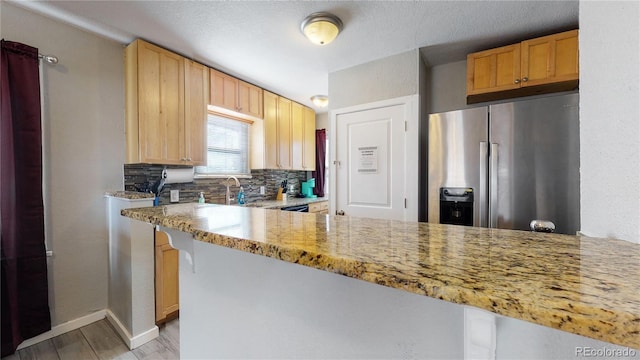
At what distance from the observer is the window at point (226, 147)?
3031mm

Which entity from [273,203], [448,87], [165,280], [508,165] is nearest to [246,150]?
[273,203]

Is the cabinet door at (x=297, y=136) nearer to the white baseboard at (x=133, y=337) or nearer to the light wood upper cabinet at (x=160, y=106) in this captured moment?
the light wood upper cabinet at (x=160, y=106)

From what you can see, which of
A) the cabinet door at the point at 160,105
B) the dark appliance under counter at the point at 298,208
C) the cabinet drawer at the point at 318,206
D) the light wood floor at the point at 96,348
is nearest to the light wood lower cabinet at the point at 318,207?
the cabinet drawer at the point at 318,206

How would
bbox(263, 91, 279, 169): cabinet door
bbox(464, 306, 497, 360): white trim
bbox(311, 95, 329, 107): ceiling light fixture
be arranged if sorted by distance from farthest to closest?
bbox(311, 95, 329, 107): ceiling light fixture
bbox(263, 91, 279, 169): cabinet door
bbox(464, 306, 497, 360): white trim

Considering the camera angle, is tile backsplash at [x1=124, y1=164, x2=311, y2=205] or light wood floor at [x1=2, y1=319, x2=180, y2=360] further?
tile backsplash at [x1=124, y1=164, x2=311, y2=205]

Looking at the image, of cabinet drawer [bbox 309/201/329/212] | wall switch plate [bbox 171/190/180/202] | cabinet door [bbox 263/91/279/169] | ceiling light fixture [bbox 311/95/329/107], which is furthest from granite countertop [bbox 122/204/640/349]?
ceiling light fixture [bbox 311/95/329/107]

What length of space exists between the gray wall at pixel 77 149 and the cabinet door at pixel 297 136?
2094 millimetres

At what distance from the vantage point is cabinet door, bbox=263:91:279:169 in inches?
133

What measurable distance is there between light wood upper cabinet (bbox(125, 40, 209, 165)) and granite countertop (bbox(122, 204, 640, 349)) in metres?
1.93

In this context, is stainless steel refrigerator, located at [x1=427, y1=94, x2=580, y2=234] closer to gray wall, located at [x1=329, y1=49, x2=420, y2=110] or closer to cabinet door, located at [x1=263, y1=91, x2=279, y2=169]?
gray wall, located at [x1=329, y1=49, x2=420, y2=110]

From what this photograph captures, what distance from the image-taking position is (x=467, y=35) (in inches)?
83.0

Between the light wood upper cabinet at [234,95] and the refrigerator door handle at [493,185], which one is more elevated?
the light wood upper cabinet at [234,95]

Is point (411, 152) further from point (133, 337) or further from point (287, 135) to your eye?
point (133, 337)

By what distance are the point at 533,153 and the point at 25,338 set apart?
12.1ft
